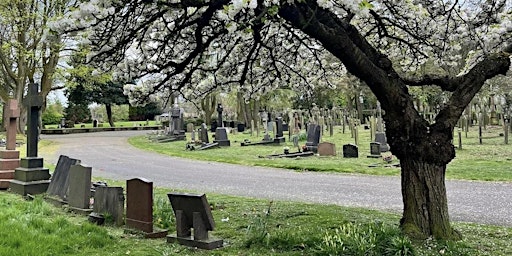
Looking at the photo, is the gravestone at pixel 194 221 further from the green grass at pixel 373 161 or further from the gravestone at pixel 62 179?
the green grass at pixel 373 161

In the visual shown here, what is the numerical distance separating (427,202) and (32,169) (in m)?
8.54

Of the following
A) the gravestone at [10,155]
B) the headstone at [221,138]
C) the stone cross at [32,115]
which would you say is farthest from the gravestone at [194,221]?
the headstone at [221,138]

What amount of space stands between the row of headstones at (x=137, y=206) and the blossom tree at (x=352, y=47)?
5.86 ft

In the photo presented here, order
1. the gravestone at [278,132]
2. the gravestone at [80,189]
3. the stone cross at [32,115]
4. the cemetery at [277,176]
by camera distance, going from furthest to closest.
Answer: the gravestone at [278,132] → the stone cross at [32,115] → the gravestone at [80,189] → the cemetery at [277,176]

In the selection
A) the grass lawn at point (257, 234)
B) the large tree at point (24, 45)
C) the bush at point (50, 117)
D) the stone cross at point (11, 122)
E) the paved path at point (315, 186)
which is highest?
the large tree at point (24, 45)

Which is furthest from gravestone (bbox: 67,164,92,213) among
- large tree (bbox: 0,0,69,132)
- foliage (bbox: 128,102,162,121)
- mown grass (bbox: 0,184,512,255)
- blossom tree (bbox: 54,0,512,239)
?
foliage (bbox: 128,102,162,121)

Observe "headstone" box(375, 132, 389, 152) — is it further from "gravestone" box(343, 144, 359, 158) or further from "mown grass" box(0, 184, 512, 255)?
"mown grass" box(0, 184, 512, 255)

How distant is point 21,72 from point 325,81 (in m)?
27.8

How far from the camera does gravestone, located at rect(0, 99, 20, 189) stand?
1095cm

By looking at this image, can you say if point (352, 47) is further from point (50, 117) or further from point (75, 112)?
point (50, 117)

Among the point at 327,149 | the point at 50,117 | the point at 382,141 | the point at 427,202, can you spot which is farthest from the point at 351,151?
the point at 50,117

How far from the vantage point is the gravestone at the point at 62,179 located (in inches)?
349

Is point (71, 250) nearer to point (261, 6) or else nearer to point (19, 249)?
point (19, 249)

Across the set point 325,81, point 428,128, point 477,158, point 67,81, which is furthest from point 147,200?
point 67,81
